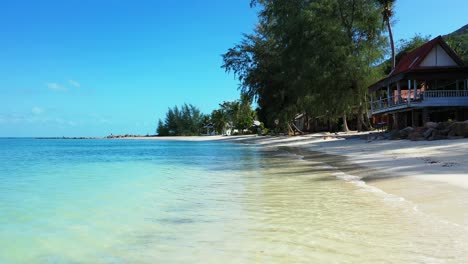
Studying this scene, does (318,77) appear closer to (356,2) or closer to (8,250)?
(356,2)

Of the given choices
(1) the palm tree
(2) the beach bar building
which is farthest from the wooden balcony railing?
(1) the palm tree

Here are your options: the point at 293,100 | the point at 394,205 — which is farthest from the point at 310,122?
the point at 394,205

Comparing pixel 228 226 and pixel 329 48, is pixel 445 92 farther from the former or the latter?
pixel 228 226

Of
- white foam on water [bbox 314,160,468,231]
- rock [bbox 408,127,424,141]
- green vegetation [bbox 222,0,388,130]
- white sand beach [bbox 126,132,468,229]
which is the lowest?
white foam on water [bbox 314,160,468,231]

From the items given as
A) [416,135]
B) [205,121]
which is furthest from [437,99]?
[205,121]

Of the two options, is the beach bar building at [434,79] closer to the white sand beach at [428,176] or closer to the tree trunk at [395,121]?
the tree trunk at [395,121]

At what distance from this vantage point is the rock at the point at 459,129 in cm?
1733

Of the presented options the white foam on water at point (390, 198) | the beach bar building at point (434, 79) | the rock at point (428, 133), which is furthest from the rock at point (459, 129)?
the white foam on water at point (390, 198)

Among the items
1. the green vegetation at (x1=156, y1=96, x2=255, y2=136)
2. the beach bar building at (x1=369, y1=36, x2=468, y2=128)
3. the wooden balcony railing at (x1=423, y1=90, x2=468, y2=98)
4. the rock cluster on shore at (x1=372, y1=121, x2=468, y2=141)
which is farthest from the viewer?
the green vegetation at (x1=156, y1=96, x2=255, y2=136)

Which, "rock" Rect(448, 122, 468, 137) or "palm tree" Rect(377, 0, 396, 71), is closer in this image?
"rock" Rect(448, 122, 468, 137)

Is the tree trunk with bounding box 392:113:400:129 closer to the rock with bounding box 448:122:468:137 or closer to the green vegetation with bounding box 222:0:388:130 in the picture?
the green vegetation with bounding box 222:0:388:130

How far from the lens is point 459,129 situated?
17.6 m

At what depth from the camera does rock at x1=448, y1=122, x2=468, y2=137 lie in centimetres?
1733

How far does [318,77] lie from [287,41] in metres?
4.63
